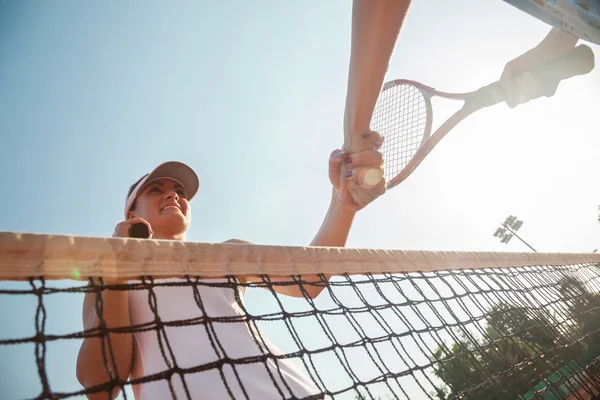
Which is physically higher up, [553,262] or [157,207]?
[157,207]

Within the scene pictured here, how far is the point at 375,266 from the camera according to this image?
177 cm

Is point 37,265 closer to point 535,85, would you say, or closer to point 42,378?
point 42,378

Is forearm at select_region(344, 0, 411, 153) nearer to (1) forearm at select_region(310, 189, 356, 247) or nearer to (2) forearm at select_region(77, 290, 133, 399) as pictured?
(1) forearm at select_region(310, 189, 356, 247)

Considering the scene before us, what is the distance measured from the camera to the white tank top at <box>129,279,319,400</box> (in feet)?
3.84

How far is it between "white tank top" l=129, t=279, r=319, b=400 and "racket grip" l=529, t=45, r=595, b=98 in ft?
7.88

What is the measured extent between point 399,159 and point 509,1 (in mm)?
2067

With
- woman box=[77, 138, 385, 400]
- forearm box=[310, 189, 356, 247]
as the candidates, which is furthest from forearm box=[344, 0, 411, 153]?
forearm box=[310, 189, 356, 247]

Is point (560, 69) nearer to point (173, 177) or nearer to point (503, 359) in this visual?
point (503, 359)

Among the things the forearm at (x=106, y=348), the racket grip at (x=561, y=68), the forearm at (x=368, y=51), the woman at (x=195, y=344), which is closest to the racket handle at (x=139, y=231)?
the woman at (x=195, y=344)

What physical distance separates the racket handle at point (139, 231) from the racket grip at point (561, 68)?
258 centimetres

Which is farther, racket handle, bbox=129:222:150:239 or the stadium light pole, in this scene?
the stadium light pole

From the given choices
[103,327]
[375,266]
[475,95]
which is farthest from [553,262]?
[103,327]

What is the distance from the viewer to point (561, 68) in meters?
2.19

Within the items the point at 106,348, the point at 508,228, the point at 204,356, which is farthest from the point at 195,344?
the point at 508,228
